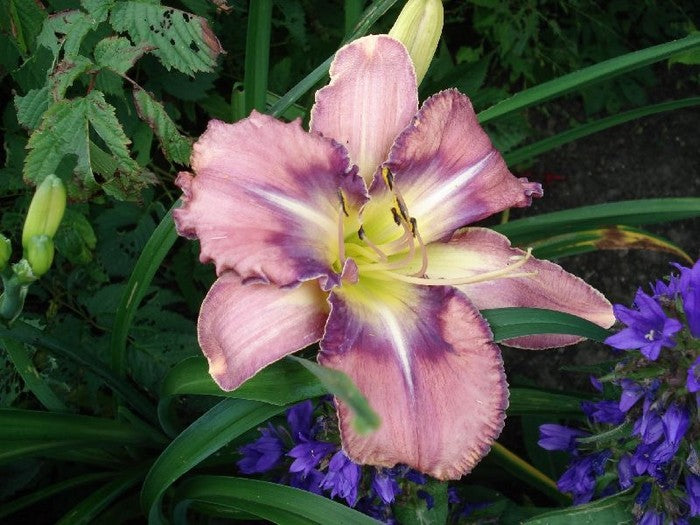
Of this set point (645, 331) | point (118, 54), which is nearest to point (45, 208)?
point (118, 54)

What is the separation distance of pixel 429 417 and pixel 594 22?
160 centimetres

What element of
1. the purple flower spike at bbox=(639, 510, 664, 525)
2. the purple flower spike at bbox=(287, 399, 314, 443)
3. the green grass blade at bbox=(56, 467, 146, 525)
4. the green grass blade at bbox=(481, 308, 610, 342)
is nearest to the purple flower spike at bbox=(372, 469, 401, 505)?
the purple flower spike at bbox=(287, 399, 314, 443)

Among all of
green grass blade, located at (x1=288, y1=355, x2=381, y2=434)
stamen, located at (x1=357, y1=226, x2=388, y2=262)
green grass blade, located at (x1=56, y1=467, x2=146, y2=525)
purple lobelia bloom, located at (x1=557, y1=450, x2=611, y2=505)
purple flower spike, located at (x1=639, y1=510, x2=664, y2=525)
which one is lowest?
green grass blade, located at (x1=56, y1=467, x2=146, y2=525)

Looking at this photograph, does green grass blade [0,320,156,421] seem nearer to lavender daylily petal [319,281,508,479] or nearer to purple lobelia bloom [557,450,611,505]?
lavender daylily petal [319,281,508,479]

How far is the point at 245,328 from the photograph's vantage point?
860 mm

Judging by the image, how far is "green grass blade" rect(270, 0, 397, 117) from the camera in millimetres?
1045

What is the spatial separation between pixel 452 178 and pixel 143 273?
0.46 m

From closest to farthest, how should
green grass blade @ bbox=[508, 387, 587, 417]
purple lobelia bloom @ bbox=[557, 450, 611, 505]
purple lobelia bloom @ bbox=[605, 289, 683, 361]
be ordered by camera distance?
purple lobelia bloom @ bbox=[605, 289, 683, 361], purple lobelia bloom @ bbox=[557, 450, 611, 505], green grass blade @ bbox=[508, 387, 587, 417]

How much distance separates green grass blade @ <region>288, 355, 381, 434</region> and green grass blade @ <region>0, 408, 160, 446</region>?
0.43 m

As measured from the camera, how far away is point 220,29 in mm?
1476

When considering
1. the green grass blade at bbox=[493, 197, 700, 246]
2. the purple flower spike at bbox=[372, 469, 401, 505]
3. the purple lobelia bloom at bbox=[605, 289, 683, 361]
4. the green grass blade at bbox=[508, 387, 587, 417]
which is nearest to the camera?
the purple lobelia bloom at bbox=[605, 289, 683, 361]

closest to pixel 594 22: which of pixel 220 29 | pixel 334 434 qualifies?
pixel 220 29

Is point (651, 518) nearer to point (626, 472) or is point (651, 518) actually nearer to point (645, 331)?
point (626, 472)

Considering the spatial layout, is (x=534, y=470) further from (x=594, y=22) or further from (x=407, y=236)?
(x=594, y=22)
